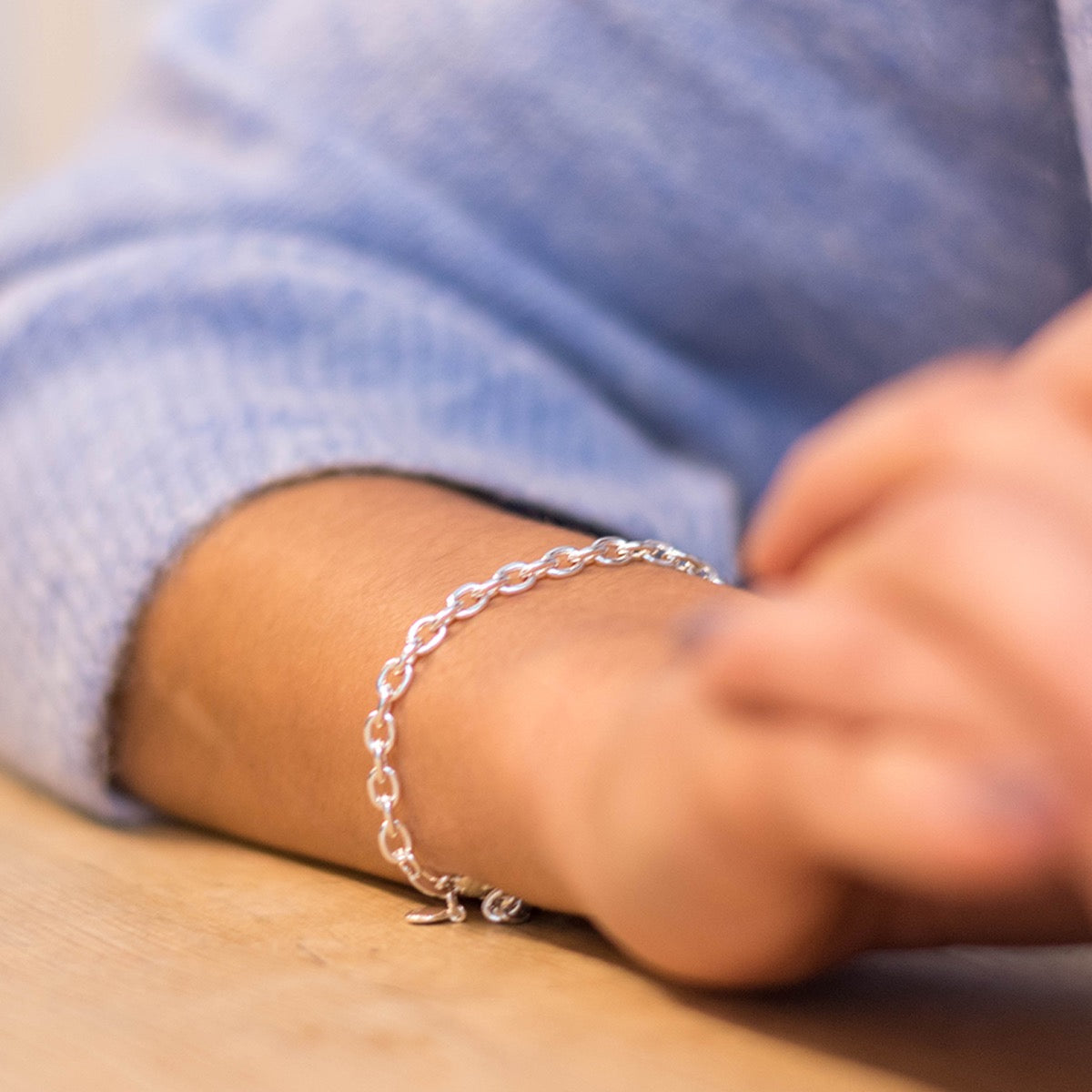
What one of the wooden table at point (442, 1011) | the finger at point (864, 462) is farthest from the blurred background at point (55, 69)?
the finger at point (864, 462)

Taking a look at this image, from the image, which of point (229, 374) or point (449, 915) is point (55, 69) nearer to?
point (229, 374)

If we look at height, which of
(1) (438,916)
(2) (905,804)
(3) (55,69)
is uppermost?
(3) (55,69)

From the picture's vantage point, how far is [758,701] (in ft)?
0.69

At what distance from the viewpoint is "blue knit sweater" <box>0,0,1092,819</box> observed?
51 centimetres

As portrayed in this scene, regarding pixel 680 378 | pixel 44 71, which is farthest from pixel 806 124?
pixel 44 71

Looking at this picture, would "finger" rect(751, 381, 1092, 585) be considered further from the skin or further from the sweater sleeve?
the sweater sleeve

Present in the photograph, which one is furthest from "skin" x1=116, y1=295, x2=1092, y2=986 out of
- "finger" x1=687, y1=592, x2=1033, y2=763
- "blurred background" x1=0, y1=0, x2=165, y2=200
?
"blurred background" x1=0, y1=0, x2=165, y2=200

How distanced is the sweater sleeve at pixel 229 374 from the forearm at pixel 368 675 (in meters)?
0.02

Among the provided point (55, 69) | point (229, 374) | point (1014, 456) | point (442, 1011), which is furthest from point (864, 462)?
point (55, 69)

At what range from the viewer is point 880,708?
0.20 metres

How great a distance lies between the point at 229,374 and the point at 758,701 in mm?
364

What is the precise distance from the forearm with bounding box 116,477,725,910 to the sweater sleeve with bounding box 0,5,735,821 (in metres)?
0.02

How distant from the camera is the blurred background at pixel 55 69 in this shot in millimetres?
1356

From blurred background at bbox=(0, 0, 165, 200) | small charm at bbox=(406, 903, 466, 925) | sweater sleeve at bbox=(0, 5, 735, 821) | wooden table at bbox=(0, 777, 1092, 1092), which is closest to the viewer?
wooden table at bbox=(0, 777, 1092, 1092)
